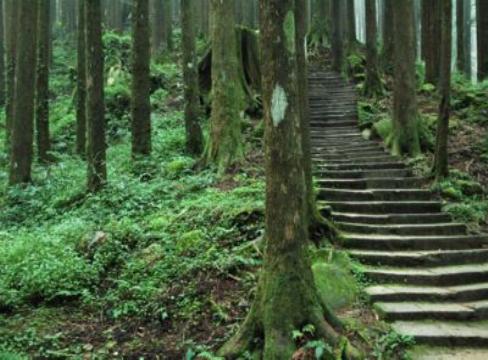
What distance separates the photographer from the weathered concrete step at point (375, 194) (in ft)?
32.3

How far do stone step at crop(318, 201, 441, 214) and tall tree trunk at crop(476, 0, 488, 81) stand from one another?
10901mm

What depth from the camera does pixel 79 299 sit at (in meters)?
7.33

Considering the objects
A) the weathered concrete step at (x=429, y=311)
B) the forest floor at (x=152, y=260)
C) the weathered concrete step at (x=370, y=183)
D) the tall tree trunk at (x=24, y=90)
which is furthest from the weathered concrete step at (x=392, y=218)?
Result: the tall tree trunk at (x=24, y=90)

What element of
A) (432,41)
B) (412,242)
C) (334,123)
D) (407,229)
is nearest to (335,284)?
(412,242)

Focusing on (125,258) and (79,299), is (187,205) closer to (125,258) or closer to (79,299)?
(125,258)

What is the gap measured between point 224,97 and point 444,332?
7358 millimetres

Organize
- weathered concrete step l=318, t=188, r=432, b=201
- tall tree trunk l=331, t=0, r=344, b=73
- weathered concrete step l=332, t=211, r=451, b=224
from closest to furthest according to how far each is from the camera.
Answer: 1. weathered concrete step l=332, t=211, r=451, b=224
2. weathered concrete step l=318, t=188, r=432, b=201
3. tall tree trunk l=331, t=0, r=344, b=73

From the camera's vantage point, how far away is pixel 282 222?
17.2 feet

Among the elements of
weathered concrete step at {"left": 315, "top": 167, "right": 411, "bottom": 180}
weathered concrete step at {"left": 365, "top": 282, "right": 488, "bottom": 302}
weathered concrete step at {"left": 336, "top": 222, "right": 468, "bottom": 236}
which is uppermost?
weathered concrete step at {"left": 315, "top": 167, "right": 411, "bottom": 180}

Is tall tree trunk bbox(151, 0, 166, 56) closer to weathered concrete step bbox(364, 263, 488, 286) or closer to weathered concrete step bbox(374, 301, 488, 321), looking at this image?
weathered concrete step bbox(364, 263, 488, 286)

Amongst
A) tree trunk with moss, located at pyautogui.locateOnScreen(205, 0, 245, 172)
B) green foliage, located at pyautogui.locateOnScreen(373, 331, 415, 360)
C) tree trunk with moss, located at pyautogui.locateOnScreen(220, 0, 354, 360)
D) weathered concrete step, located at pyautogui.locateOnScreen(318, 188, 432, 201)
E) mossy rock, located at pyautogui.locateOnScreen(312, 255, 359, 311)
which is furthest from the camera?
tree trunk with moss, located at pyautogui.locateOnScreen(205, 0, 245, 172)

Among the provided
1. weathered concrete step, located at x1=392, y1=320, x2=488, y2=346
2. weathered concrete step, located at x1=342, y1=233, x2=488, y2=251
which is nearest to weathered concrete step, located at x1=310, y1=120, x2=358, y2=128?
weathered concrete step, located at x1=342, y1=233, x2=488, y2=251

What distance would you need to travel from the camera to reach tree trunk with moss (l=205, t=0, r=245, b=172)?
11805 mm

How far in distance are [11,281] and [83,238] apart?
4.75 feet
